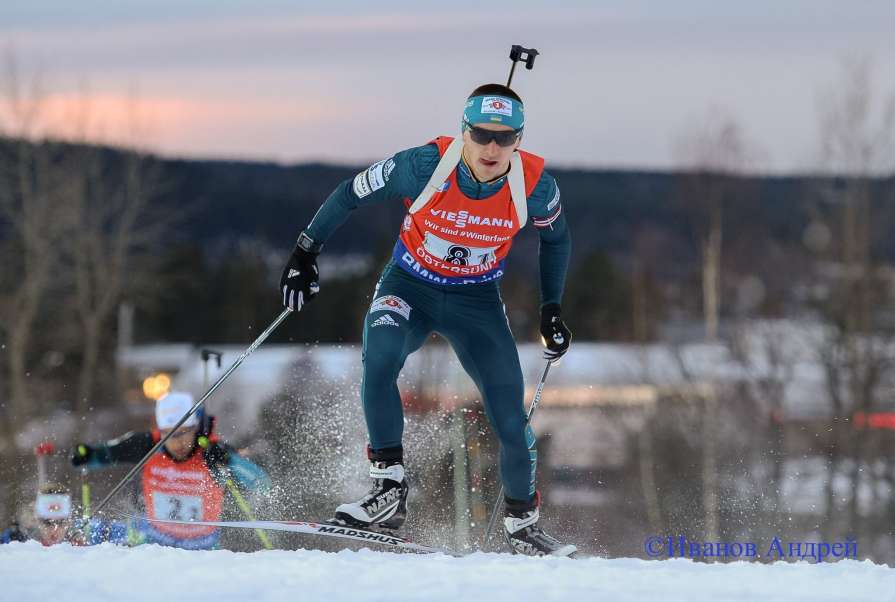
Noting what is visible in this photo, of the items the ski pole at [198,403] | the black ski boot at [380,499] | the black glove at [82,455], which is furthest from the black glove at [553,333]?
the black glove at [82,455]

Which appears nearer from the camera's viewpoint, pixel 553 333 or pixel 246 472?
pixel 553 333

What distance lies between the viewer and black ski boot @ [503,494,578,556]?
488 cm

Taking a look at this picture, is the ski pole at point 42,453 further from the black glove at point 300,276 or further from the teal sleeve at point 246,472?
the black glove at point 300,276

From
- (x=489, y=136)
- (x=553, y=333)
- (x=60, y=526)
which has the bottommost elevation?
(x=60, y=526)

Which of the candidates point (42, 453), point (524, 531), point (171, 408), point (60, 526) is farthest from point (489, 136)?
point (42, 453)

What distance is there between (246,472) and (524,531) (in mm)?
1475

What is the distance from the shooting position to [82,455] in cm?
560

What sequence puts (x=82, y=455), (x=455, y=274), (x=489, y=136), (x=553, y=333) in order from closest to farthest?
1. (x=489, y=136)
2. (x=455, y=274)
3. (x=553, y=333)
4. (x=82, y=455)

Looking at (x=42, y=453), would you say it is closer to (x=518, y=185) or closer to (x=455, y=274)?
(x=455, y=274)

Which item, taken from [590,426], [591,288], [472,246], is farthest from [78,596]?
[591,288]

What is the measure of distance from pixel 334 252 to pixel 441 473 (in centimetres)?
8073

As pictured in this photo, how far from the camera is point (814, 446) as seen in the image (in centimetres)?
2298

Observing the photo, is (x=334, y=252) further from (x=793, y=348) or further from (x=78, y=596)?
(x=78, y=596)

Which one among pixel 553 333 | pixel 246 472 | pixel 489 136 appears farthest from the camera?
pixel 246 472
